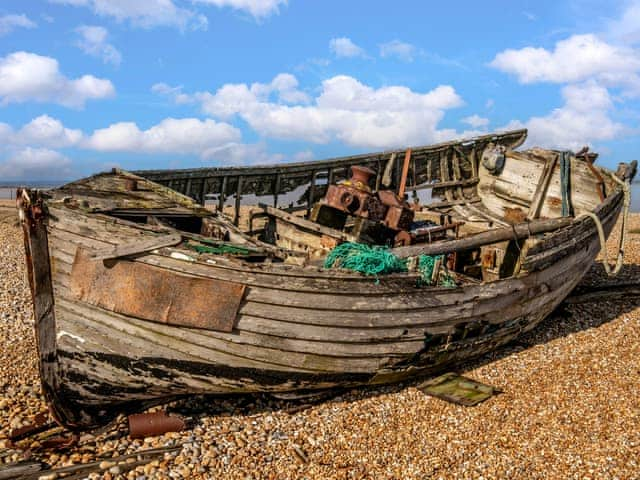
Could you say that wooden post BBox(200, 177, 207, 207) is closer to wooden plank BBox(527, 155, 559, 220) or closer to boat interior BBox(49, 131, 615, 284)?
boat interior BBox(49, 131, 615, 284)

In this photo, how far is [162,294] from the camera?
17.0 ft

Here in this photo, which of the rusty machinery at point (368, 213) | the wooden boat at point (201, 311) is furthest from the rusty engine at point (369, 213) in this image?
the wooden boat at point (201, 311)

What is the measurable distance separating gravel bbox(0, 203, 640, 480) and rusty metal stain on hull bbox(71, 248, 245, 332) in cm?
135

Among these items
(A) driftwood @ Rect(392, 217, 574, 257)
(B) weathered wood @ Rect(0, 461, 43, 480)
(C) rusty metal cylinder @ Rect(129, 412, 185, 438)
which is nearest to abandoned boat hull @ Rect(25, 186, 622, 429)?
(C) rusty metal cylinder @ Rect(129, 412, 185, 438)

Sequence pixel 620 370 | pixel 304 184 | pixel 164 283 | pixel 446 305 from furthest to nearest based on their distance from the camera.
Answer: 1. pixel 304 184
2. pixel 620 370
3. pixel 446 305
4. pixel 164 283

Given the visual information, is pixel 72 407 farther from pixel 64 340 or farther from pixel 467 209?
pixel 467 209

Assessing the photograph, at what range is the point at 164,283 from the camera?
5160 millimetres

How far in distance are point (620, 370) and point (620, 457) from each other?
243 cm

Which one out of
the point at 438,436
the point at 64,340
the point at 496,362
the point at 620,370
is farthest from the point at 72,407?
the point at 620,370

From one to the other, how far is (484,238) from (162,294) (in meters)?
4.59

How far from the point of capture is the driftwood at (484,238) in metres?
6.42

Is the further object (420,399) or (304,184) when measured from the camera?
(304,184)

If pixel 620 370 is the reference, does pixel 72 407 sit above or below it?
above

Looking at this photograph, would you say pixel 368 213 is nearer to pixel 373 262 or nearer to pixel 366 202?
pixel 366 202
